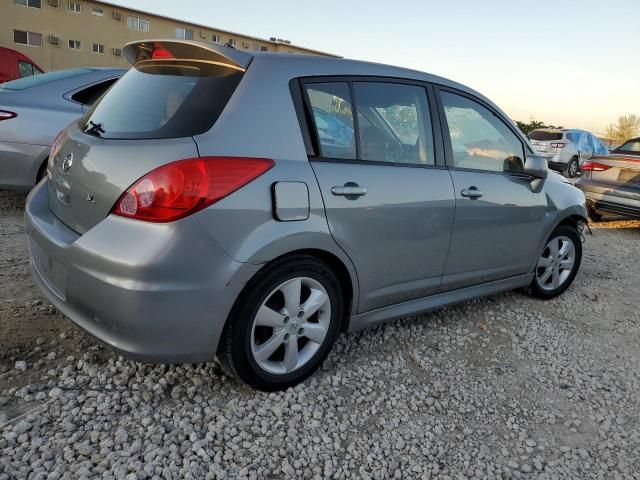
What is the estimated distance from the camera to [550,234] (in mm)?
4051

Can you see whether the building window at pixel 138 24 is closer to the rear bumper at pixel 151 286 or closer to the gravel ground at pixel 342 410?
the gravel ground at pixel 342 410

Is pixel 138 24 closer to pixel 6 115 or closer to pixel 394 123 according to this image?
pixel 6 115

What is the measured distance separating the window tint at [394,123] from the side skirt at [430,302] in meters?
0.85

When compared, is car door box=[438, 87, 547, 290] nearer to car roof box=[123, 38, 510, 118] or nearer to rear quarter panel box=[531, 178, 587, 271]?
rear quarter panel box=[531, 178, 587, 271]

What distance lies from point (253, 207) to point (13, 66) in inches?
435

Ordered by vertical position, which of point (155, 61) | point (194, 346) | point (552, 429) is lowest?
point (552, 429)

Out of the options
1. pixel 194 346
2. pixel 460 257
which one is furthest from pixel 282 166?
pixel 460 257

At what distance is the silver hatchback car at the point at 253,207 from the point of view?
2061 mm

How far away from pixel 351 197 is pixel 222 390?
115 cm

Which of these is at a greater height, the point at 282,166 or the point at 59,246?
the point at 282,166

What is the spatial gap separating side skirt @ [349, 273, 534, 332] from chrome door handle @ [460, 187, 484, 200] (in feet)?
2.09

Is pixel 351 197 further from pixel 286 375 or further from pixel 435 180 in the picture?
pixel 286 375

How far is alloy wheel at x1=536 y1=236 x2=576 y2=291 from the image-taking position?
4.17 m

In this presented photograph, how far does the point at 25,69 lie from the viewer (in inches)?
434
